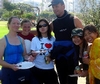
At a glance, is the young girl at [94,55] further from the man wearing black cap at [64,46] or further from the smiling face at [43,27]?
the smiling face at [43,27]

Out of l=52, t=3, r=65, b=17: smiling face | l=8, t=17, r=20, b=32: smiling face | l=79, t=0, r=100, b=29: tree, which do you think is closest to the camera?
l=8, t=17, r=20, b=32: smiling face

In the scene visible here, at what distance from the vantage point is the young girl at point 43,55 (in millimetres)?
4098

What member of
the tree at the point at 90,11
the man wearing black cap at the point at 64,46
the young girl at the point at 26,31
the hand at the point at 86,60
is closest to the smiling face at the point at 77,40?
the man wearing black cap at the point at 64,46

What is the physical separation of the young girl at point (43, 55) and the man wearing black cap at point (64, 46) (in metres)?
0.13

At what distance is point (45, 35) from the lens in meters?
4.20

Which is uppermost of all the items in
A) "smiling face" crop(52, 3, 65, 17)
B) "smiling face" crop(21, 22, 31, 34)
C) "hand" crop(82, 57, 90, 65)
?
"smiling face" crop(52, 3, 65, 17)

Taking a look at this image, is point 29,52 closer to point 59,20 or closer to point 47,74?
point 47,74

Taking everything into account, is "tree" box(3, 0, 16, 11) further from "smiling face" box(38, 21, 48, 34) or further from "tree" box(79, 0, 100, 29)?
"smiling face" box(38, 21, 48, 34)

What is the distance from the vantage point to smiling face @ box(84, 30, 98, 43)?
3521 millimetres

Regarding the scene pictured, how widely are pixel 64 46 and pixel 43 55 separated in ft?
1.35

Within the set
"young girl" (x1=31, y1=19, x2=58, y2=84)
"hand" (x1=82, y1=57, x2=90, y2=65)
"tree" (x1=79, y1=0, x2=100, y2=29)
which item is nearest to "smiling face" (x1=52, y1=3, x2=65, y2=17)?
"young girl" (x1=31, y1=19, x2=58, y2=84)

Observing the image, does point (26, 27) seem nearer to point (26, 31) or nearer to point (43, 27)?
point (26, 31)

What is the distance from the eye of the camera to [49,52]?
13.6 feet

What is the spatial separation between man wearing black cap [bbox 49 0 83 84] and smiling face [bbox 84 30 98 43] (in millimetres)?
566
